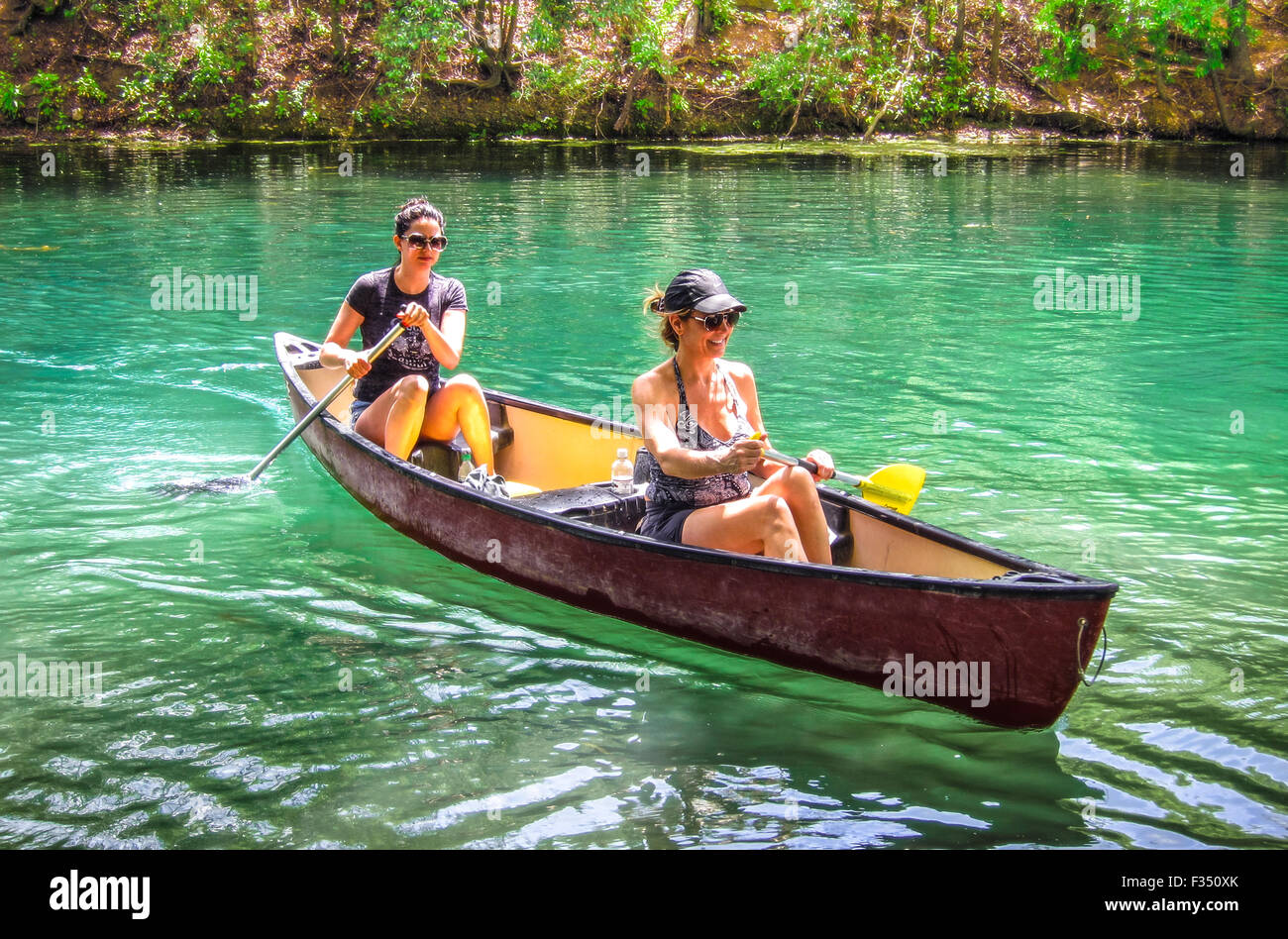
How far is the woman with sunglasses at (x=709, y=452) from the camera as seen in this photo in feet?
14.8

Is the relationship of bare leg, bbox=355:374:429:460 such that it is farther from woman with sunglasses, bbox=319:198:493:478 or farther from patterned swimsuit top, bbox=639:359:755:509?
patterned swimsuit top, bbox=639:359:755:509

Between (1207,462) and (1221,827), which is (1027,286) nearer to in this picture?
(1207,462)

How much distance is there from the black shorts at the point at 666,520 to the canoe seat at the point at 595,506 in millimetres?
663

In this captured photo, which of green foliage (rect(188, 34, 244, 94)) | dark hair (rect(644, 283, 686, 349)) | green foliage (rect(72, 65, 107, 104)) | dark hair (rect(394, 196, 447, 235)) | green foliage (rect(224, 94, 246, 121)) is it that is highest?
green foliage (rect(188, 34, 244, 94))

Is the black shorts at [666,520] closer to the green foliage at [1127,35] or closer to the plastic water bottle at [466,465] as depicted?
the plastic water bottle at [466,465]

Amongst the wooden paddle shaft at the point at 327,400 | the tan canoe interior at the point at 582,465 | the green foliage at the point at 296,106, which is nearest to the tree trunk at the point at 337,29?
the green foliage at the point at 296,106

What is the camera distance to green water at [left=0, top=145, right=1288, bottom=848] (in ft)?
12.8

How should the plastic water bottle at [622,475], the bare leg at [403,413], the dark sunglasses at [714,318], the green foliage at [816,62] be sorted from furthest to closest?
the green foliage at [816,62] → the bare leg at [403,413] → the plastic water bottle at [622,475] → the dark sunglasses at [714,318]

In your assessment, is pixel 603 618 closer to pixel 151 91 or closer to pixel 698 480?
pixel 698 480

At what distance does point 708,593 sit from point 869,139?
77.4ft

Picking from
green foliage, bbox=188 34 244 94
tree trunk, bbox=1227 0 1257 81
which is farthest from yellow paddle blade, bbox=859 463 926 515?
green foliage, bbox=188 34 244 94

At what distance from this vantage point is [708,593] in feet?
15.4

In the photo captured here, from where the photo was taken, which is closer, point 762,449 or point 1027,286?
point 762,449
